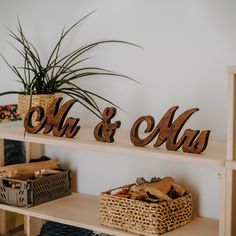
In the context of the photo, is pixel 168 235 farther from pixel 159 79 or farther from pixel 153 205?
pixel 159 79

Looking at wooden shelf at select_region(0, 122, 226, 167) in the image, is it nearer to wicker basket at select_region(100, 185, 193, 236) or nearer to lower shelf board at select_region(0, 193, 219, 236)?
wicker basket at select_region(100, 185, 193, 236)

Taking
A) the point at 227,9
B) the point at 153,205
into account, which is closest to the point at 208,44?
the point at 227,9

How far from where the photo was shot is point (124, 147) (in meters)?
2.01

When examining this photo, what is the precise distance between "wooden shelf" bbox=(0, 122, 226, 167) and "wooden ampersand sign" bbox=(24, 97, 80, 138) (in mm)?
30

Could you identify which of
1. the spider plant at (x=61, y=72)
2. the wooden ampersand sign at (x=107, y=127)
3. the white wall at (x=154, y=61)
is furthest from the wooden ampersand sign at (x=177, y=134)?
the spider plant at (x=61, y=72)

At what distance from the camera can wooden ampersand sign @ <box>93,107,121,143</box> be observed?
208 cm

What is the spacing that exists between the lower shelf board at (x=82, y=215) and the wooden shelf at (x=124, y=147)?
327 millimetres

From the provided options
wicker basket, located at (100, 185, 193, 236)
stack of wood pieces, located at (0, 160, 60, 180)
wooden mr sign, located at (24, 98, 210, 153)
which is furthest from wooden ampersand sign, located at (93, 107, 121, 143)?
stack of wood pieces, located at (0, 160, 60, 180)

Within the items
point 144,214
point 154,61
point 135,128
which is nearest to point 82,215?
point 144,214

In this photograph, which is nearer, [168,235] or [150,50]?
[168,235]

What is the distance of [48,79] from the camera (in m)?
2.50

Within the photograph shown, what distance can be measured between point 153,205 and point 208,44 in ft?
2.36

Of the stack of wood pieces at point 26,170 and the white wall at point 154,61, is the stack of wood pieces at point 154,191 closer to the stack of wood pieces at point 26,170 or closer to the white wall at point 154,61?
the white wall at point 154,61

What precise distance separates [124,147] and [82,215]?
1.45 feet
